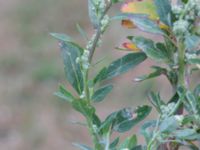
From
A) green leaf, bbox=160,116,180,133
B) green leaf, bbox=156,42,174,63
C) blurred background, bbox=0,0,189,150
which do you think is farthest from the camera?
blurred background, bbox=0,0,189,150

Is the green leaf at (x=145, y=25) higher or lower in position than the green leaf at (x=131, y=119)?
higher

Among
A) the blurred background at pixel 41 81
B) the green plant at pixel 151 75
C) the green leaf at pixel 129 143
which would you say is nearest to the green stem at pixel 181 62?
the green plant at pixel 151 75

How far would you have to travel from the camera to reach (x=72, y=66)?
0.94 m

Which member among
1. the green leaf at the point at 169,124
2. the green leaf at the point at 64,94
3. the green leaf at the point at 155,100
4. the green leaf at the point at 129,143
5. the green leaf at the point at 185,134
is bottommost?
the green leaf at the point at 185,134

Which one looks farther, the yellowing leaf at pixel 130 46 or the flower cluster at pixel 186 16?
the yellowing leaf at pixel 130 46

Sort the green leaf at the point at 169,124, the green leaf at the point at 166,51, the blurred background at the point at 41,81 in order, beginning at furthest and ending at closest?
1. the blurred background at the point at 41,81
2. the green leaf at the point at 166,51
3. the green leaf at the point at 169,124

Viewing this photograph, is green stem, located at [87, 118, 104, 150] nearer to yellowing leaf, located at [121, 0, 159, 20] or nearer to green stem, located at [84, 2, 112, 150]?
green stem, located at [84, 2, 112, 150]

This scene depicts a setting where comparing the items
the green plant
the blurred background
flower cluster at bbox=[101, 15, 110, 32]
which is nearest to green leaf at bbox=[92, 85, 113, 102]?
the green plant

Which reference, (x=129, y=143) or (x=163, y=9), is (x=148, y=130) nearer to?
(x=129, y=143)

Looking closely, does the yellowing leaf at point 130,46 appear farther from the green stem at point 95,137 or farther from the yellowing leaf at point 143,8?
the green stem at point 95,137

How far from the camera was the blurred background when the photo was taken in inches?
166

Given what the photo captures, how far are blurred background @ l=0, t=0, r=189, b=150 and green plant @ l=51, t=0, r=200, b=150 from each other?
2.88 metres

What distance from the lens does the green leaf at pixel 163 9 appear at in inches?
36.6

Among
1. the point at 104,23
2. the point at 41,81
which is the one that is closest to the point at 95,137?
the point at 104,23
